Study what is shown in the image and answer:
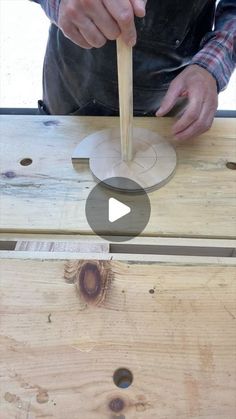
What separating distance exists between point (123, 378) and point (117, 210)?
31 cm

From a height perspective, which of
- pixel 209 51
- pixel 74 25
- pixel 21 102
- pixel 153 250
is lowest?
pixel 21 102

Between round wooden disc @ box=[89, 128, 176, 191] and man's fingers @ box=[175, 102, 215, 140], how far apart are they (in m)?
0.04

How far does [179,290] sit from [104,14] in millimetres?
432

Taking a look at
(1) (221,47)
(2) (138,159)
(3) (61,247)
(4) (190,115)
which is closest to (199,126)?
(4) (190,115)

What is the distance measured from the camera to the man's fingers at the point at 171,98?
0.83 metres

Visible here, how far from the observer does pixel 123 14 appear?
23.1 inches

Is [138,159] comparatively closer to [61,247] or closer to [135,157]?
[135,157]

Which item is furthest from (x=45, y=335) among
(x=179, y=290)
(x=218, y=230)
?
(x=218, y=230)

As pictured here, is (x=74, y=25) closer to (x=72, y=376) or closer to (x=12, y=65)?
(x=72, y=376)

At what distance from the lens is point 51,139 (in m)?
0.84

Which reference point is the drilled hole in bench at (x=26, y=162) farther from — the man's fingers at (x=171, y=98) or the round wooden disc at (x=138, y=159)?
the man's fingers at (x=171, y=98)

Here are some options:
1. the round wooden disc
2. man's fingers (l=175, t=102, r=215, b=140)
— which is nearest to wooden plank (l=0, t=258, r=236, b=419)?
the round wooden disc

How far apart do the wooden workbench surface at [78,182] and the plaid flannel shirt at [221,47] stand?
129 millimetres

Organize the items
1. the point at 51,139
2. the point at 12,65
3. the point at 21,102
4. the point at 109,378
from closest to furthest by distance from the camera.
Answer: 1. the point at 109,378
2. the point at 51,139
3. the point at 21,102
4. the point at 12,65
